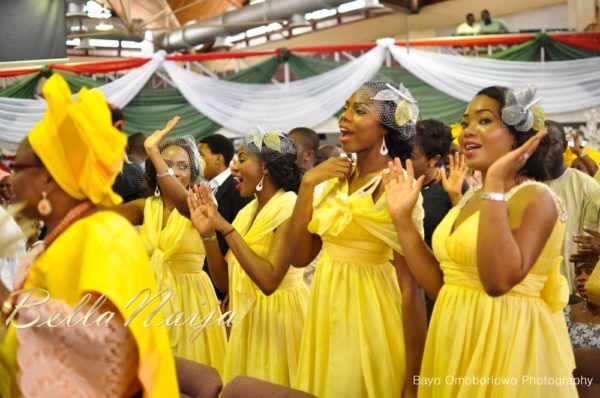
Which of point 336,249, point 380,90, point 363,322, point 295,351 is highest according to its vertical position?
point 380,90

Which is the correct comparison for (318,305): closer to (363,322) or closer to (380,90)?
(363,322)

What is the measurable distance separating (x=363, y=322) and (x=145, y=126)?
7.27m

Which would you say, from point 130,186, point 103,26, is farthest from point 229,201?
point 103,26

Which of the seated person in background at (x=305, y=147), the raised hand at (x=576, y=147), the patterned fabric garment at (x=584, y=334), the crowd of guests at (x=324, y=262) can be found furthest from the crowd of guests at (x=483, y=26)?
the patterned fabric garment at (x=584, y=334)

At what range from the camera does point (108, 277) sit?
1.89 meters

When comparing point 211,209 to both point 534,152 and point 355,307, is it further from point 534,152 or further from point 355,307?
point 534,152

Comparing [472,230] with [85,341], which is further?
[472,230]

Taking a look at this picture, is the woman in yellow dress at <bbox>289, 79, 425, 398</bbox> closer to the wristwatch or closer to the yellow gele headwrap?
the wristwatch

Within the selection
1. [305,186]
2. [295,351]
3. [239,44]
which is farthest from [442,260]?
[239,44]

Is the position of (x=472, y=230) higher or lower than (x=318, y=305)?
higher

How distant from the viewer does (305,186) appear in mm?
3148

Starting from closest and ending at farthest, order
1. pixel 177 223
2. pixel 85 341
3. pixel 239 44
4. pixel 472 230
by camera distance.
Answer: pixel 85 341, pixel 472 230, pixel 177 223, pixel 239 44

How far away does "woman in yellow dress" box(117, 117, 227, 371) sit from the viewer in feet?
13.8

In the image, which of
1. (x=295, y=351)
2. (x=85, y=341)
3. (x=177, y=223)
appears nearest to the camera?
(x=85, y=341)
